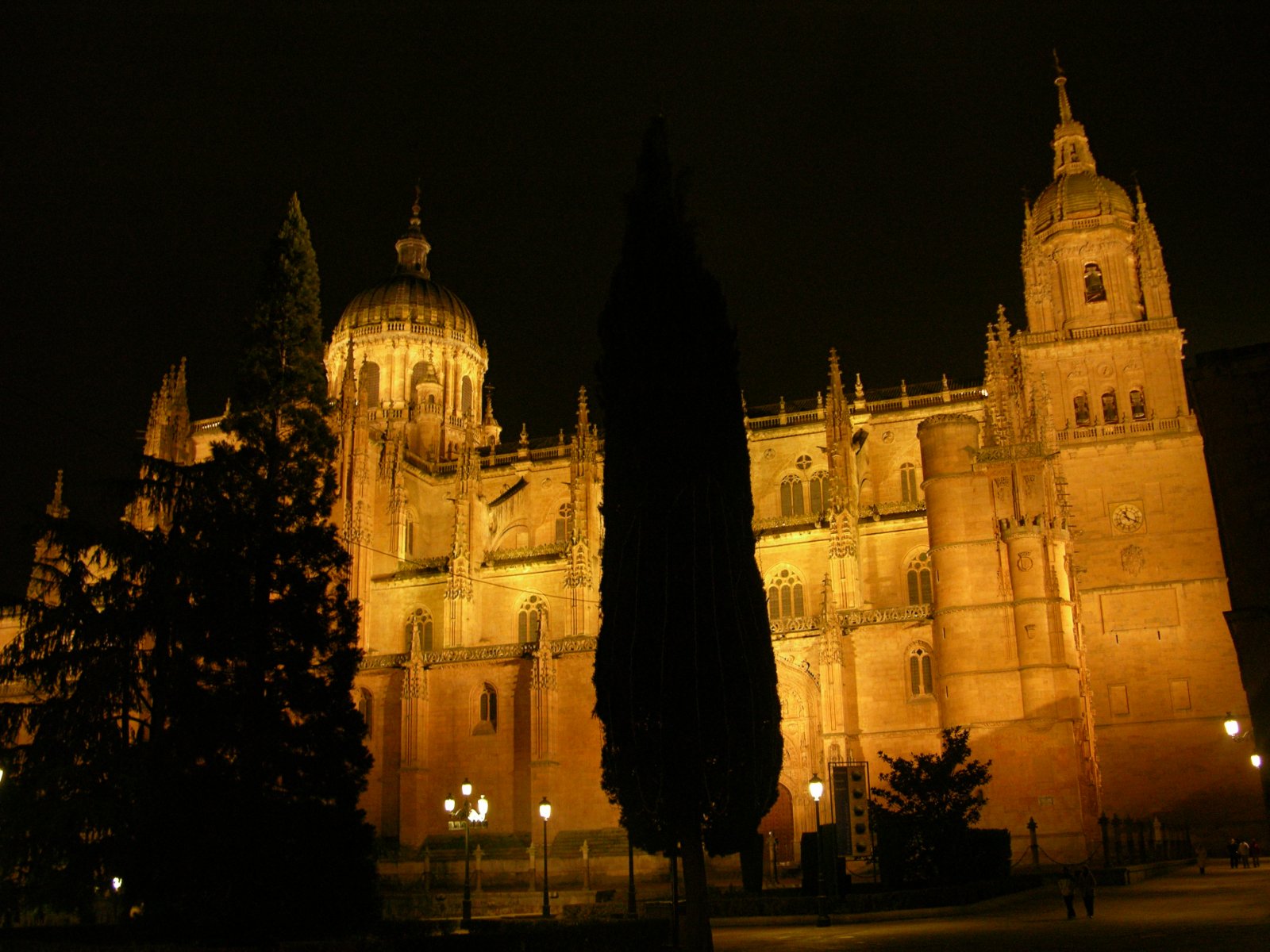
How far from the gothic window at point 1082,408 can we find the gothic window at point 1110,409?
1.78ft

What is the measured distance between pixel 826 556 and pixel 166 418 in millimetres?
28828

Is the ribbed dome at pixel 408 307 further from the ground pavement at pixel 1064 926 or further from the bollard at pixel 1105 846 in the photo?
the ground pavement at pixel 1064 926

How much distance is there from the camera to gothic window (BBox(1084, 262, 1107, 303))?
155ft

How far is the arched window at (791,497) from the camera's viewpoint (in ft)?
161

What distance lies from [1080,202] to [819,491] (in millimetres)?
14561

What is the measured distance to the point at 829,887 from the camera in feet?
77.9

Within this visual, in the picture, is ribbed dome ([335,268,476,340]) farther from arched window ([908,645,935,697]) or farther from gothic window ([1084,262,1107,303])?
arched window ([908,645,935,697])

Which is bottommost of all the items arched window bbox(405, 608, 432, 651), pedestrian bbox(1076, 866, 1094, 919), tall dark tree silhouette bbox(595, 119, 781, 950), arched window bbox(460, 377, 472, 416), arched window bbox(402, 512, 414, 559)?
pedestrian bbox(1076, 866, 1094, 919)

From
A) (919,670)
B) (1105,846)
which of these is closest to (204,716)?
(1105,846)

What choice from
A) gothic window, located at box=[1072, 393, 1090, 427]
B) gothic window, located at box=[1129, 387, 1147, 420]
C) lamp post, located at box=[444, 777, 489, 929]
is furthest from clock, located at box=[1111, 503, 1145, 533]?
lamp post, located at box=[444, 777, 489, 929]

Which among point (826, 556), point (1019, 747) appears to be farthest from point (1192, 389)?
point (1019, 747)

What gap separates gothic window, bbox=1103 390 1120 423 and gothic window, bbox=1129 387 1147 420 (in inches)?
20.6

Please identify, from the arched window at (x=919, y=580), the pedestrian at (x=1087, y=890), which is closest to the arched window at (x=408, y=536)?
the arched window at (x=919, y=580)

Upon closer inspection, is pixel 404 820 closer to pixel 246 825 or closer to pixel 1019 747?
pixel 1019 747
